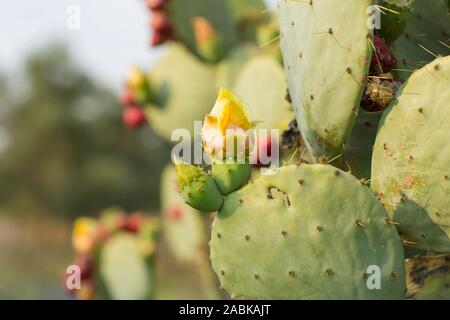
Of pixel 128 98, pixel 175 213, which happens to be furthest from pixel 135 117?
pixel 175 213

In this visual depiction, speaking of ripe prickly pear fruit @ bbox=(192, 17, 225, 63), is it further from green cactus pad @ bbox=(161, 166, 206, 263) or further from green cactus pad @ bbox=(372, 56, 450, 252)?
green cactus pad @ bbox=(372, 56, 450, 252)

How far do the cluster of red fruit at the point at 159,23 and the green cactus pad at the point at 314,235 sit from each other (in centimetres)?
233

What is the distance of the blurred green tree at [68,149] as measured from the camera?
19250 millimetres

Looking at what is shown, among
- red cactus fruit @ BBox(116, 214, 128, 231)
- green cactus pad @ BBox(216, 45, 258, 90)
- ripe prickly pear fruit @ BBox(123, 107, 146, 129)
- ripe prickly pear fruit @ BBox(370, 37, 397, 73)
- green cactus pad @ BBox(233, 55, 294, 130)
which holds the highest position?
green cactus pad @ BBox(216, 45, 258, 90)

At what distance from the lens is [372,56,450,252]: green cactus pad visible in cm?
159

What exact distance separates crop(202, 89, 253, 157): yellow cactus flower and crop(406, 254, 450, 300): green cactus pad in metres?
0.54

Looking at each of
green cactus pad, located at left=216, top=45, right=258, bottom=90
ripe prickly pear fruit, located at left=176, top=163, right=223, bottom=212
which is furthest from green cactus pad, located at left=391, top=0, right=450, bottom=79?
green cactus pad, located at left=216, top=45, right=258, bottom=90

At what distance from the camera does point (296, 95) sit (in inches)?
69.5

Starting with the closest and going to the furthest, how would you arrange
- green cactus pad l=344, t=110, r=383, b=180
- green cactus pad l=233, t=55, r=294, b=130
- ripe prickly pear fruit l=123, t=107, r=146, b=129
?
green cactus pad l=344, t=110, r=383, b=180, green cactus pad l=233, t=55, r=294, b=130, ripe prickly pear fruit l=123, t=107, r=146, b=129

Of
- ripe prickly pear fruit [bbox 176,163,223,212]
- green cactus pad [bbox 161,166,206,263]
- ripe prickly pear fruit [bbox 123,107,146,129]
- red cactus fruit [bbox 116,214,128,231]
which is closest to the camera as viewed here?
ripe prickly pear fruit [bbox 176,163,223,212]

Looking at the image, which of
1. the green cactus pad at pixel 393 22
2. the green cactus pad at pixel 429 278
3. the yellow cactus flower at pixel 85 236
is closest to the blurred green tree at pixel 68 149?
the yellow cactus flower at pixel 85 236
